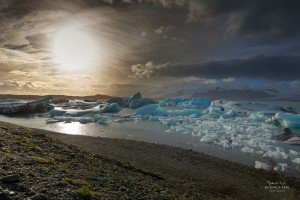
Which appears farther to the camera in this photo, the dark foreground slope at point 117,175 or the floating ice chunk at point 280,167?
the floating ice chunk at point 280,167

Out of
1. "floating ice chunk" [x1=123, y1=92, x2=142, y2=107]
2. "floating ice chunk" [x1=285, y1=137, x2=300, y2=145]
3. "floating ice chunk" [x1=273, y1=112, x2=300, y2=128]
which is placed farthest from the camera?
"floating ice chunk" [x1=123, y1=92, x2=142, y2=107]

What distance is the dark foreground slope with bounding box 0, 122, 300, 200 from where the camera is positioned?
1164 cm

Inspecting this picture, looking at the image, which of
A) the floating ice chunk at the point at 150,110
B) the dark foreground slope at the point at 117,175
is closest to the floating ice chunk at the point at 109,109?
the floating ice chunk at the point at 150,110

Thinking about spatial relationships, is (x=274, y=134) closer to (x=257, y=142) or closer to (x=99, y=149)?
(x=257, y=142)

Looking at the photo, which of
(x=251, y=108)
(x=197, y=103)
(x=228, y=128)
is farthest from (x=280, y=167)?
(x=197, y=103)

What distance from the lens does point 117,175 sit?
54.1 ft

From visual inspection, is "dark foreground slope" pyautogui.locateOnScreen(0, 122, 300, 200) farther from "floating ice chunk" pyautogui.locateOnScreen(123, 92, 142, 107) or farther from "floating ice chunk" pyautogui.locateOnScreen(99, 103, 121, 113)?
"floating ice chunk" pyautogui.locateOnScreen(123, 92, 142, 107)

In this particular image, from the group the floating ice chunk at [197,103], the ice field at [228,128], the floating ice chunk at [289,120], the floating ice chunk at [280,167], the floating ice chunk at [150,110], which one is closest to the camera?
the floating ice chunk at [280,167]

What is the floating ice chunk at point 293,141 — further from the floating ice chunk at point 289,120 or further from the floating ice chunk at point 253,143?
the floating ice chunk at point 289,120

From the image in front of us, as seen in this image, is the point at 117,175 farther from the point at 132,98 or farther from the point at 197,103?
the point at 132,98

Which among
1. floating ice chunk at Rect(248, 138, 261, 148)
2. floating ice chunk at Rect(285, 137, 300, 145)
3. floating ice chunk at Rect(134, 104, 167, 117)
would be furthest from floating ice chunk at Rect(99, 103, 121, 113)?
floating ice chunk at Rect(248, 138, 261, 148)

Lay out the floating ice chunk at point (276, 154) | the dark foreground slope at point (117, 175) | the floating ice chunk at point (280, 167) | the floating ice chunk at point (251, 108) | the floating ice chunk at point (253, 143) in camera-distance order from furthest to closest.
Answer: the floating ice chunk at point (251, 108) < the floating ice chunk at point (253, 143) < the floating ice chunk at point (276, 154) < the floating ice chunk at point (280, 167) < the dark foreground slope at point (117, 175)

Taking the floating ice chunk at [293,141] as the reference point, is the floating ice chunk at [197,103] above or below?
above

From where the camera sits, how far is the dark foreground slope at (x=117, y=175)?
11.6 metres
